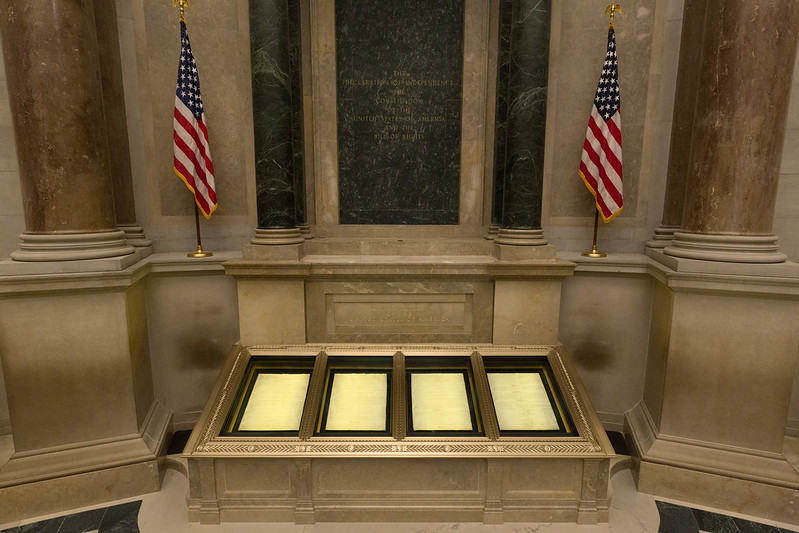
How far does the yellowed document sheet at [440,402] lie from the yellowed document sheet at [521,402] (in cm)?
28

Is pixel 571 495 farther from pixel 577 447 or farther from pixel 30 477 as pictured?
pixel 30 477

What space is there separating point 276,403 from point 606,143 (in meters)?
4.06

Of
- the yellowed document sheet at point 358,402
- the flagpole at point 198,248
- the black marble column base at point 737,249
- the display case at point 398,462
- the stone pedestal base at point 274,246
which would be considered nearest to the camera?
the display case at point 398,462

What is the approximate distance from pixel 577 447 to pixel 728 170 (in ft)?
8.53

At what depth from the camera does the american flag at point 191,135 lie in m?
4.34

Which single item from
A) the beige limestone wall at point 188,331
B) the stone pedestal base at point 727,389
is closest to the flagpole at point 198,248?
the beige limestone wall at point 188,331

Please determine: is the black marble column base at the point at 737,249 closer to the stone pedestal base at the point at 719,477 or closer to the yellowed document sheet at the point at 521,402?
the stone pedestal base at the point at 719,477

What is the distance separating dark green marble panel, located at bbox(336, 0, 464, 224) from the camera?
4863 millimetres

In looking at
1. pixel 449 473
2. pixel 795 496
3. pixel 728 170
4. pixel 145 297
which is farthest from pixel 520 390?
pixel 145 297

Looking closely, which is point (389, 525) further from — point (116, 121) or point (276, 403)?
point (116, 121)

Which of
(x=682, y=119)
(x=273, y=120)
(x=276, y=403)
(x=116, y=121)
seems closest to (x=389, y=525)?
(x=276, y=403)

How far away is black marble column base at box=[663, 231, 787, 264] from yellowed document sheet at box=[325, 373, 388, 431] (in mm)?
2932

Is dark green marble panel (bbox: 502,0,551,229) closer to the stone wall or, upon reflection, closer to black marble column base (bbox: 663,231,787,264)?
the stone wall

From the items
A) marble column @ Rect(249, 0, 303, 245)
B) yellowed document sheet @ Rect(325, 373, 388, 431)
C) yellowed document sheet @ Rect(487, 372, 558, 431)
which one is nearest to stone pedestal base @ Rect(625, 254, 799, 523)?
yellowed document sheet @ Rect(487, 372, 558, 431)
